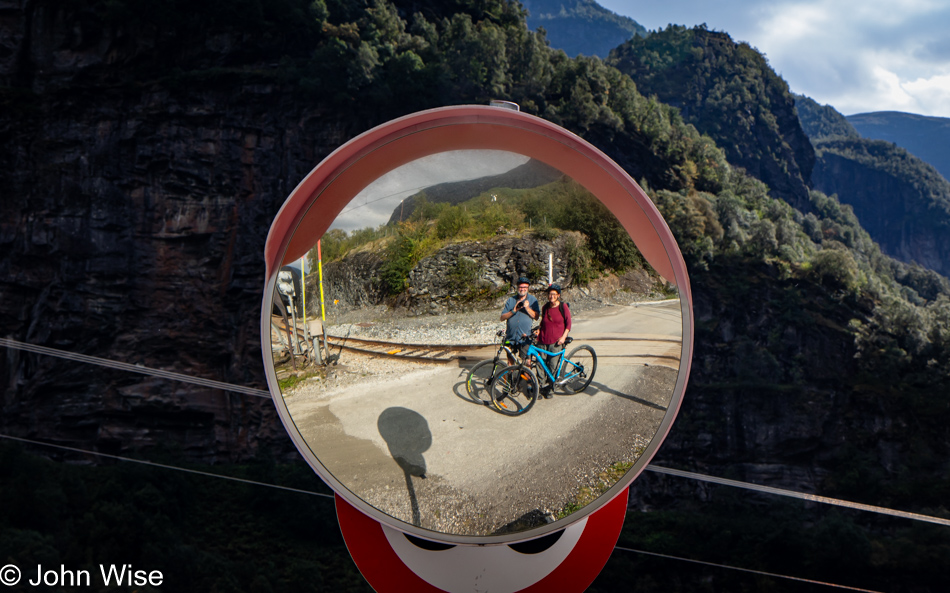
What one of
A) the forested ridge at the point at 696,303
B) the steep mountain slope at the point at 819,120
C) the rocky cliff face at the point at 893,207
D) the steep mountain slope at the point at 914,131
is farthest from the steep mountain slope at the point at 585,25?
the forested ridge at the point at 696,303

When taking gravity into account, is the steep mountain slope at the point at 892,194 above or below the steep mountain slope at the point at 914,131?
below

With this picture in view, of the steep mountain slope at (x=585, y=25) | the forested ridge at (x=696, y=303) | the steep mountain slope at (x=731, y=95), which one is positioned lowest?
the forested ridge at (x=696, y=303)

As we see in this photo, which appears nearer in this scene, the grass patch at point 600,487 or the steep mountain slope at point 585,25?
the grass patch at point 600,487

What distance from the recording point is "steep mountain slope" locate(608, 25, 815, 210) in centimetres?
3631

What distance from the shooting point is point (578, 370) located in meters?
0.96

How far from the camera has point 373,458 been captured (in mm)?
945

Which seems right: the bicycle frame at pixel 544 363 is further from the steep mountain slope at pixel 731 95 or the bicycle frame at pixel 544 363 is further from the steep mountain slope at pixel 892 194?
the steep mountain slope at pixel 892 194

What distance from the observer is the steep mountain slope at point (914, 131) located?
253 feet

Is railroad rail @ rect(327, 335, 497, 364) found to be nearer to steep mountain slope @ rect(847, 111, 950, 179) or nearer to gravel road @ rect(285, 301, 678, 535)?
gravel road @ rect(285, 301, 678, 535)

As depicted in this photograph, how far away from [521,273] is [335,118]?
601 inches

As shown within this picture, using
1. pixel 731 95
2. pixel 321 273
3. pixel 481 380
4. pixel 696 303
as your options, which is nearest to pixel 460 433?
pixel 481 380

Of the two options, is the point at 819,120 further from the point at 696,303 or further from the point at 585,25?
the point at 696,303

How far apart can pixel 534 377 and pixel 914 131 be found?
362ft

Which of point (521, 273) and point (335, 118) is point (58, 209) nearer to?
point (335, 118)
